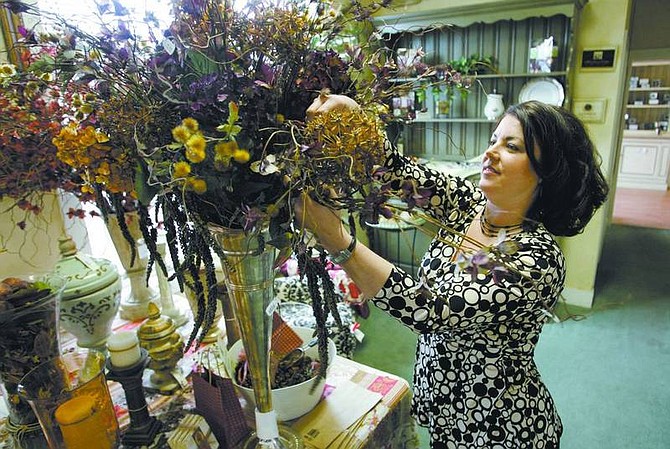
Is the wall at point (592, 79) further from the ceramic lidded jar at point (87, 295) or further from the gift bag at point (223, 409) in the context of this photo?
the gift bag at point (223, 409)

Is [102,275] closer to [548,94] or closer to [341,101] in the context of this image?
→ [341,101]

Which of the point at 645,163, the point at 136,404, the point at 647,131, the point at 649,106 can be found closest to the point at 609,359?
the point at 136,404

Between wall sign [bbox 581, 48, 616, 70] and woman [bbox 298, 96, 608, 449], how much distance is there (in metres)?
2.07

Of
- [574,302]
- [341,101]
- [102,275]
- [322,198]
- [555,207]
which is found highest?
[341,101]

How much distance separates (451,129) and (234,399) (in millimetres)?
3030

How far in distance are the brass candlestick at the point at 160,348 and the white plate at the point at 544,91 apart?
2.63m

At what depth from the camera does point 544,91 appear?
2.89 meters

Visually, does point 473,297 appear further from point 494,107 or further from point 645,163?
point 645,163

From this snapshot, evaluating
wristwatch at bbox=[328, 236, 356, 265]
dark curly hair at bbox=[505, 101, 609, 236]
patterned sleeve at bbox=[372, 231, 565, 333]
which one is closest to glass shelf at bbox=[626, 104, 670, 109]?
dark curly hair at bbox=[505, 101, 609, 236]

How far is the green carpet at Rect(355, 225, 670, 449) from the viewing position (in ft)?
6.52

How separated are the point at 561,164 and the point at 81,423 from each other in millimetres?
1067

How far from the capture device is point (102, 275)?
1.11 metres

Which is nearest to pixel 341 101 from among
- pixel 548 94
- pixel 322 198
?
pixel 322 198

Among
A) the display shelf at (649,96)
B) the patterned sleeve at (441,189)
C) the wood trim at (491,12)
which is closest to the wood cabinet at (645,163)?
the display shelf at (649,96)
